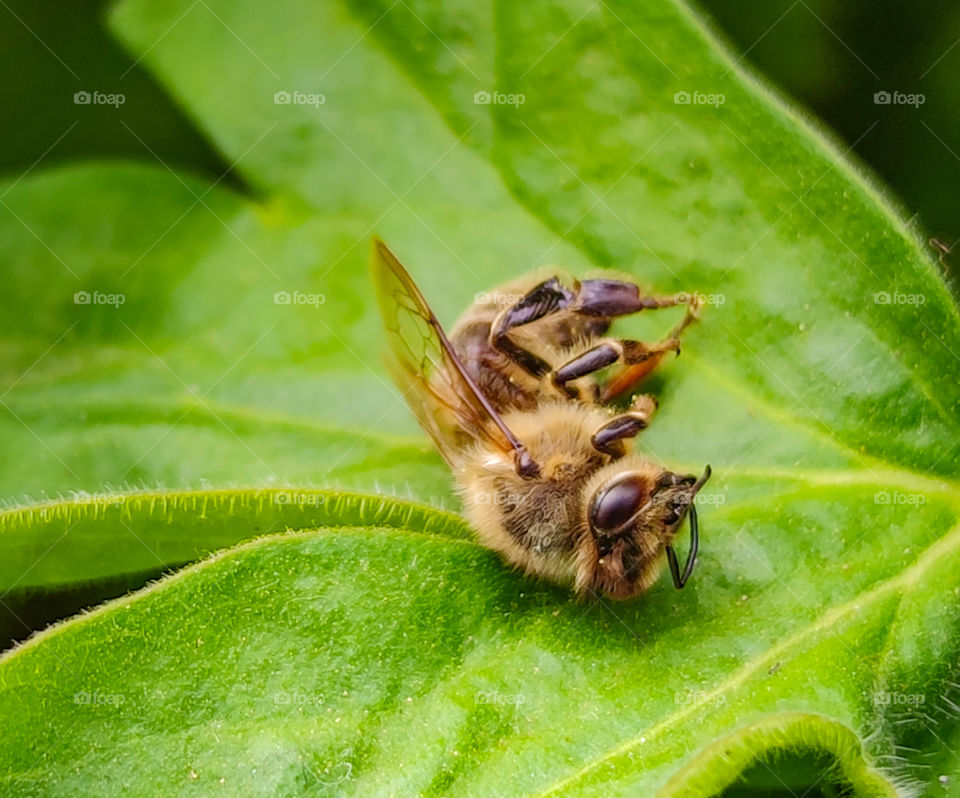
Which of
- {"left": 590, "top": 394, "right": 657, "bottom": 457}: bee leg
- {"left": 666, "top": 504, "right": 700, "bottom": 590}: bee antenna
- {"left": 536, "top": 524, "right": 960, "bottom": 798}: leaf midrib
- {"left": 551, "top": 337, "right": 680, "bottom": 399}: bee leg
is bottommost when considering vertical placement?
{"left": 536, "top": 524, "right": 960, "bottom": 798}: leaf midrib

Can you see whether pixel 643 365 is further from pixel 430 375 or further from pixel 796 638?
pixel 796 638

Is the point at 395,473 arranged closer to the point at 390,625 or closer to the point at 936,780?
the point at 390,625

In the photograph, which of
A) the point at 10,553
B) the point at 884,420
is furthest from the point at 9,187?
the point at 884,420

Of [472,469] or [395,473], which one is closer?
[472,469]

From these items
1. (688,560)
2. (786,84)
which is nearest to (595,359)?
(688,560)

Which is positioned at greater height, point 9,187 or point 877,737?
point 9,187

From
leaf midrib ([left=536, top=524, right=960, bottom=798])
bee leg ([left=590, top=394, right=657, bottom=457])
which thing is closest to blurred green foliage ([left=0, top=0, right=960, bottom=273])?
leaf midrib ([left=536, top=524, right=960, bottom=798])

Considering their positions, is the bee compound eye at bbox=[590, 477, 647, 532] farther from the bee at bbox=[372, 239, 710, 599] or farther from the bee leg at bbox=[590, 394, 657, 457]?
the bee leg at bbox=[590, 394, 657, 457]
